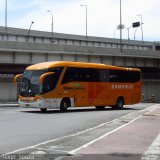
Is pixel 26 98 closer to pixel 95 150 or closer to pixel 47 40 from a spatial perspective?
pixel 95 150

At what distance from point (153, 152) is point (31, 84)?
18.6 metres

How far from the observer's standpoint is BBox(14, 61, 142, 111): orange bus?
28.7m

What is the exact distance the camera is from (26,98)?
2898 centimetres

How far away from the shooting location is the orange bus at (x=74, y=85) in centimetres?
2869

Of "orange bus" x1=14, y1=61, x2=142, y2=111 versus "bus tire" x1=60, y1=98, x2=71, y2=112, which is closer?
"orange bus" x1=14, y1=61, x2=142, y2=111

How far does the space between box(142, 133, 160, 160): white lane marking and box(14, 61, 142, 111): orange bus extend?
15958mm

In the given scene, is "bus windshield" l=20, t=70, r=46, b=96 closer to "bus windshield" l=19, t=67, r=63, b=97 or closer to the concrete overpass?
"bus windshield" l=19, t=67, r=63, b=97

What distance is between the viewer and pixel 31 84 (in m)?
29.0

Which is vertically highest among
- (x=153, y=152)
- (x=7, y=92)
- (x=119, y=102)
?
(x=7, y=92)

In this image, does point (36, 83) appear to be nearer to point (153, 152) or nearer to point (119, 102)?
point (119, 102)

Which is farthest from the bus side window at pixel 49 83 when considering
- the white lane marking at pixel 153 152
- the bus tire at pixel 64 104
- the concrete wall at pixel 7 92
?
the concrete wall at pixel 7 92

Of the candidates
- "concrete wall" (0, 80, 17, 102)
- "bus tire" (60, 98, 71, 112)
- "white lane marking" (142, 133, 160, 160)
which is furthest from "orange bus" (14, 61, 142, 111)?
"concrete wall" (0, 80, 17, 102)

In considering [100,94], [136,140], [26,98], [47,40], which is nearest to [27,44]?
[100,94]

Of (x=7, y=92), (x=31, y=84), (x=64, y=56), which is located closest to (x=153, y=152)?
(x=31, y=84)
